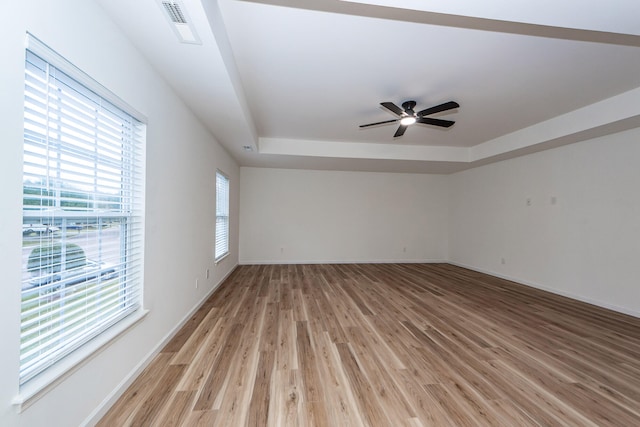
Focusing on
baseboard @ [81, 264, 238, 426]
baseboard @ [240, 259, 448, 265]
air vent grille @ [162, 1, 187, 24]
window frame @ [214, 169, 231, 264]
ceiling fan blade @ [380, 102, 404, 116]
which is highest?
ceiling fan blade @ [380, 102, 404, 116]

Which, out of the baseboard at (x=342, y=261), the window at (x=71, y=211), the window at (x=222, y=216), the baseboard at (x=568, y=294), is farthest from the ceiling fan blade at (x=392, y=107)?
the baseboard at (x=342, y=261)

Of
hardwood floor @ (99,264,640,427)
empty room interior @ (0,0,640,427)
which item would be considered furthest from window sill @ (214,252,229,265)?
hardwood floor @ (99,264,640,427)

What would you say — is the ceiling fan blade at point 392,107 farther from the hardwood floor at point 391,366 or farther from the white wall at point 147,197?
the hardwood floor at point 391,366

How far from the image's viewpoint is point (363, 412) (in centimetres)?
152

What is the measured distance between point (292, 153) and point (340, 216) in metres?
2.30

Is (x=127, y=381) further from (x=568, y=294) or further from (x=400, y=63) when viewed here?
(x=568, y=294)

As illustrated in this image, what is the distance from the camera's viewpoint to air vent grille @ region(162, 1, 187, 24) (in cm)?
133

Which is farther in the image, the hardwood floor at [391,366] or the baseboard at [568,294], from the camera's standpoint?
the baseboard at [568,294]

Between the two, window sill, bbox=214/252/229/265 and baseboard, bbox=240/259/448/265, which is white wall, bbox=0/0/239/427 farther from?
baseboard, bbox=240/259/448/265

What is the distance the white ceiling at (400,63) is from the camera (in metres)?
1.47

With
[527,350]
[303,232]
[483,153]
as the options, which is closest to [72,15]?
Answer: [527,350]

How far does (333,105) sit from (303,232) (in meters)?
3.59

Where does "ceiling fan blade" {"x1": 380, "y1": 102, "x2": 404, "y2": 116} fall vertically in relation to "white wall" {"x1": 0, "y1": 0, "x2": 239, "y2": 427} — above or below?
above

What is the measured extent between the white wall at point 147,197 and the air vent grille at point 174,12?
408 mm
